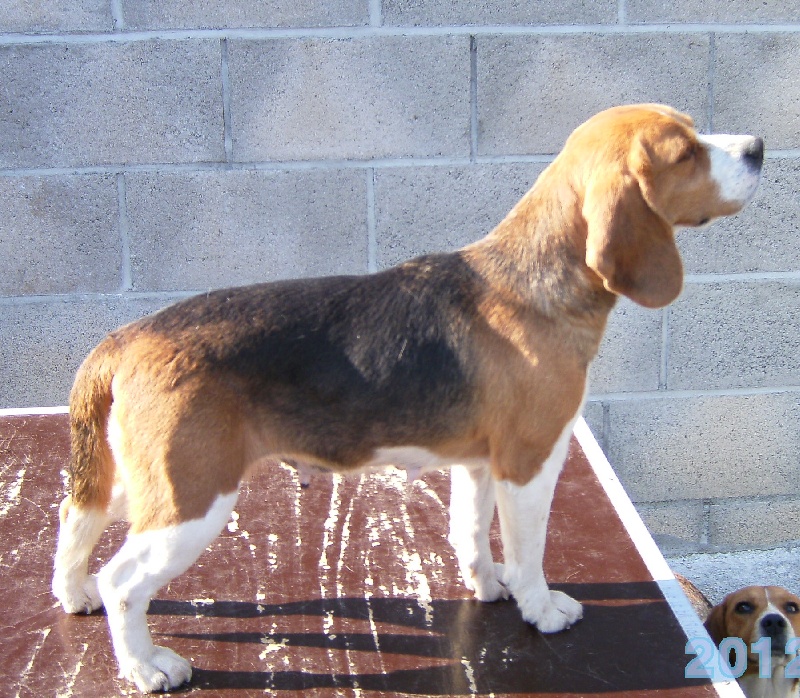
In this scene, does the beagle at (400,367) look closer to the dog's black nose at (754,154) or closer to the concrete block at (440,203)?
the dog's black nose at (754,154)

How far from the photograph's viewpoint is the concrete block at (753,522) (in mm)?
5062

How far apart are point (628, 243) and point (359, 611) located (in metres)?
1.36

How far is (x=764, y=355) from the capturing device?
15.9 ft

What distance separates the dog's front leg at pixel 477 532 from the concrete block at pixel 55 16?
9.39 ft

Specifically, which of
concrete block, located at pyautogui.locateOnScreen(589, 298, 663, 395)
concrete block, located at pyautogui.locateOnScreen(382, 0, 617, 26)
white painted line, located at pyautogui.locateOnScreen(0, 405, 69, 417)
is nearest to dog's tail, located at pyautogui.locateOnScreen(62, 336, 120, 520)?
white painted line, located at pyautogui.locateOnScreen(0, 405, 69, 417)

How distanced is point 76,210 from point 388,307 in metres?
2.58

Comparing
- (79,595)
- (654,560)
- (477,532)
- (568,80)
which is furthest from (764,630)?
(568,80)

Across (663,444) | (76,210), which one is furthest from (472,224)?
(76,210)

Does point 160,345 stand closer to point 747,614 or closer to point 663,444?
point 747,614

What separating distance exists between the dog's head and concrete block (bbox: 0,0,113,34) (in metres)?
2.77

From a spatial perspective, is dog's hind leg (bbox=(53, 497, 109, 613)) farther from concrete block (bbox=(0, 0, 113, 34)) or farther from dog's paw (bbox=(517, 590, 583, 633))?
concrete block (bbox=(0, 0, 113, 34))

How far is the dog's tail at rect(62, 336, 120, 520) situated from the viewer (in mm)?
2365

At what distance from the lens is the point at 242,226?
4.47 metres

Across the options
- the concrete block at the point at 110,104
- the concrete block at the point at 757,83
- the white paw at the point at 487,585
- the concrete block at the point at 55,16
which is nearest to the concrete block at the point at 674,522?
the concrete block at the point at 757,83
